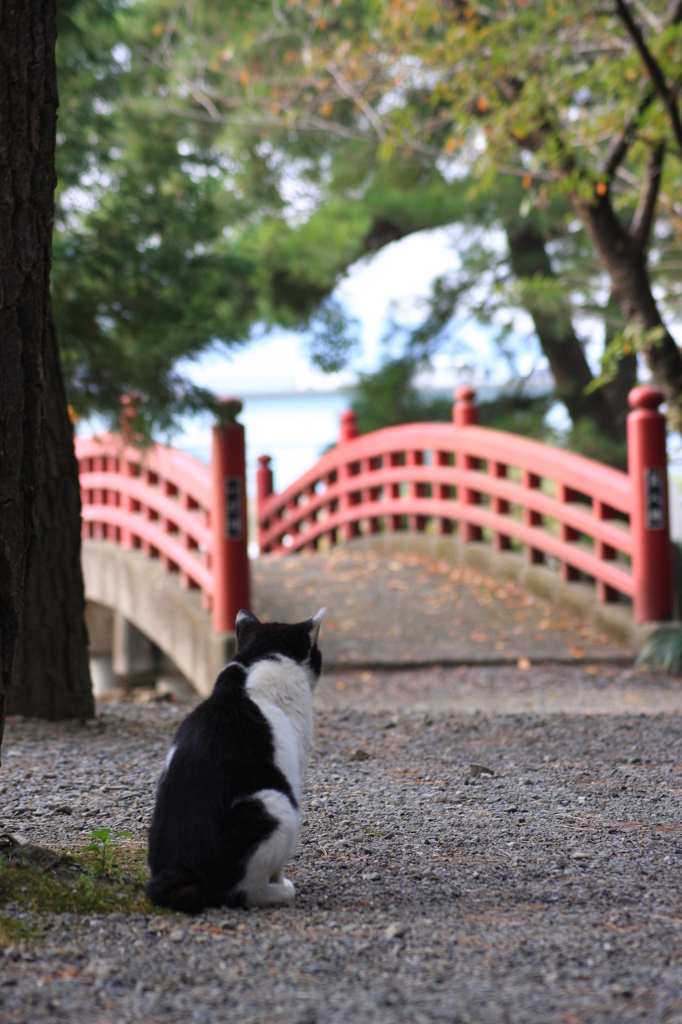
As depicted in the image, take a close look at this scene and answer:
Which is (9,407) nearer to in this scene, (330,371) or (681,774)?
(681,774)

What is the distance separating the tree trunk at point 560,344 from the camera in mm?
9648

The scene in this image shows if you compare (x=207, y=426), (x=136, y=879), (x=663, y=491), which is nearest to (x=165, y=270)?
(x=207, y=426)

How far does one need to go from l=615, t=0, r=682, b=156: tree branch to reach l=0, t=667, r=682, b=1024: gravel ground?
368cm

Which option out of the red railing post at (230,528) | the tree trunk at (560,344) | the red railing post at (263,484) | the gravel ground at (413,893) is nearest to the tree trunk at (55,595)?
the gravel ground at (413,893)

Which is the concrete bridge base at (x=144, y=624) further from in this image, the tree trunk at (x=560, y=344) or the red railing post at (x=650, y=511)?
the tree trunk at (x=560, y=344)

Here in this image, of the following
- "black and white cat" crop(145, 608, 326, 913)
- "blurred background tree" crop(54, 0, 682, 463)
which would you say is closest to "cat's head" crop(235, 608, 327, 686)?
"black and white cat" crop(145, 608, 326, 913)

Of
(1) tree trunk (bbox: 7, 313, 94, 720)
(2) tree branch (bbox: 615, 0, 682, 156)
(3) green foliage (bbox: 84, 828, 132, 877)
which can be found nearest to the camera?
(3) green foliage (bbox: 84, 828, 132, 877)

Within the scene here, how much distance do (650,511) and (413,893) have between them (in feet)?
15.5

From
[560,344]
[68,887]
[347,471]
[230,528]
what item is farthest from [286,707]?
[560,344]

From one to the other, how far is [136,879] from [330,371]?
8251 millimetres

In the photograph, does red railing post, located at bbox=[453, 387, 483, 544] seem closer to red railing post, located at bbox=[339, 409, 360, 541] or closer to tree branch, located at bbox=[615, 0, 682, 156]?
red railing post, located at bbox=[339, 409, 360, 541]

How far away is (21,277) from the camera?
2.45 metres

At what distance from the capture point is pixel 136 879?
2.41 metres

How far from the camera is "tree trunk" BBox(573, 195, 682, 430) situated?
23.1ft
